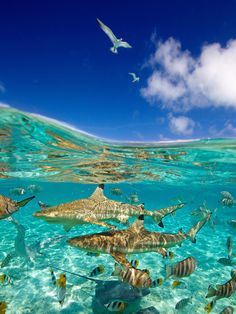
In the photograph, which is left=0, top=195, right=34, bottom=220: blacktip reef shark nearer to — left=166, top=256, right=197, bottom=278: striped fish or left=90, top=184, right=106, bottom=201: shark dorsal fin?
left=90, top=184, right=106, bottom=201: shark dorsal fin

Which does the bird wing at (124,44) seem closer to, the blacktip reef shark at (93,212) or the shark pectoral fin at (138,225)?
the blacktip reef shark at (93,212)

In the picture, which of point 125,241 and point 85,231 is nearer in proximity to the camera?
point 125,241

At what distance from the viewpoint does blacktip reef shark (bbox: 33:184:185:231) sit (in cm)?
751

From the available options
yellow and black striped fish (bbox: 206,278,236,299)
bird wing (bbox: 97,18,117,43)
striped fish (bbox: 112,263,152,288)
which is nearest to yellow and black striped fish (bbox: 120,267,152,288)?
striped fish (bbox: 112,263,152,288)

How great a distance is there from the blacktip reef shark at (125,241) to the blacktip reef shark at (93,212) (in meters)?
0.45

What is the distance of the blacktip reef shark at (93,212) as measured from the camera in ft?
24.6

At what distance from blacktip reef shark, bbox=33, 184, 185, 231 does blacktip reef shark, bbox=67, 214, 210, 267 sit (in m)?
0.45

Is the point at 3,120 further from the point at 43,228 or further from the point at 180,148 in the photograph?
the point at 43,228

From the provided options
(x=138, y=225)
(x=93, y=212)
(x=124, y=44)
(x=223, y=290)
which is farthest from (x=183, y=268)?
(x=124, y=44)

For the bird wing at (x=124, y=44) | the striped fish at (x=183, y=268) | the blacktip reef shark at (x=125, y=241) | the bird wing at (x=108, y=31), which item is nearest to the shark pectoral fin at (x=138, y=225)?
the blacktip reef shark at (x=125, y=241)

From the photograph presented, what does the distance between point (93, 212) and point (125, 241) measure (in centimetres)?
190

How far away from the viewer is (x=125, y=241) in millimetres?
6770

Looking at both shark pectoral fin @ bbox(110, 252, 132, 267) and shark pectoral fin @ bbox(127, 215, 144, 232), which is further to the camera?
shark pectoral fin @ bbox(127, 215, 144, 232)

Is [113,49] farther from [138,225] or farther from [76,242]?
[76,242]
